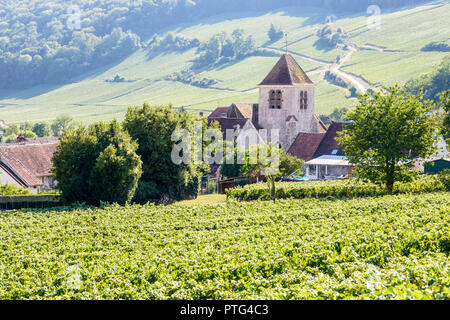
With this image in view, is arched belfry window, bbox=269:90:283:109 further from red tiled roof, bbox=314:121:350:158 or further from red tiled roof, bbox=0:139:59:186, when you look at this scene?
red tiled roof, bbox=0:139:59:186

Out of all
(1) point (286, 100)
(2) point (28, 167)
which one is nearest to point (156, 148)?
(2) point (28, 167)

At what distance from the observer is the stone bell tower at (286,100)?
227 feet

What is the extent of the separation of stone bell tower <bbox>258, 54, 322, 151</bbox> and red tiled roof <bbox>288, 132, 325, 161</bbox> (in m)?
1.81

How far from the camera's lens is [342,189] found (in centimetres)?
3931

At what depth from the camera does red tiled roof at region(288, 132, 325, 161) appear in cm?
6544

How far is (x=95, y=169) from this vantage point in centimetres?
3616

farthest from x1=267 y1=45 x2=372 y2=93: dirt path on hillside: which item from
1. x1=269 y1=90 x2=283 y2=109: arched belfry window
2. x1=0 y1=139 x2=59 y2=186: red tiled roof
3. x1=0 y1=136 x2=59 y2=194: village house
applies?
x1=0 y1=136 x2=59 y2=194: village house

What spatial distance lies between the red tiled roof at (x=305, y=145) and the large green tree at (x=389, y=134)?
94.0 ft

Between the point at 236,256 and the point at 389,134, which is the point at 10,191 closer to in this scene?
the point at 389,134

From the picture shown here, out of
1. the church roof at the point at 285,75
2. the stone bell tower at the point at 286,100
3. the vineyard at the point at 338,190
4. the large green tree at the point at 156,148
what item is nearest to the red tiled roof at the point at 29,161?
the large green tree at the point at 156,148
